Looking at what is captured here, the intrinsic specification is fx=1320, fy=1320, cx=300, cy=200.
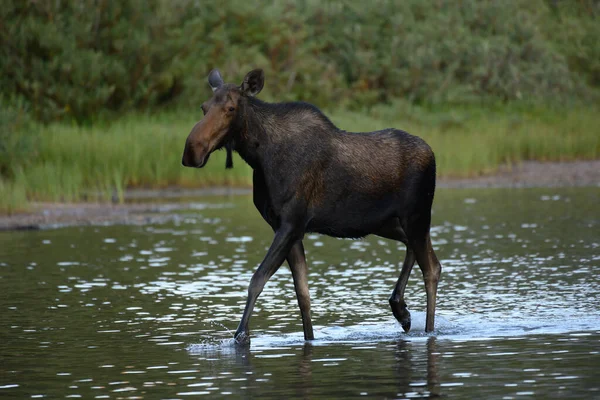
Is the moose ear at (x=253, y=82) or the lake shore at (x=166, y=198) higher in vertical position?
the moose ear at (x=253, y=82)

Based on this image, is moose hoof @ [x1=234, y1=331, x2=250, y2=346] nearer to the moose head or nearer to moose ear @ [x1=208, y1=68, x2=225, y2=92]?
the moose head

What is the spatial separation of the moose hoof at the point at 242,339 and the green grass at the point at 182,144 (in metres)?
13.3

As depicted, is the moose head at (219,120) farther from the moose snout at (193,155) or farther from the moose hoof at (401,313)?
the moose hoof at (401,313)

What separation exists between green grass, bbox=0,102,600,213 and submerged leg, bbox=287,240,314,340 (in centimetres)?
1294

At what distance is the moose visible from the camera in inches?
393

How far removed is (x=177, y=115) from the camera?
113 feet

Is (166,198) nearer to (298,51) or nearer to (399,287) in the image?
(298,51)

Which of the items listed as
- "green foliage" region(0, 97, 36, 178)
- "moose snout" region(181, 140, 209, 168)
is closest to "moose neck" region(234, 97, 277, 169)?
"moose snout" region(181, 140, 209, 168)

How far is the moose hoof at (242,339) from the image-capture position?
32.6 ft

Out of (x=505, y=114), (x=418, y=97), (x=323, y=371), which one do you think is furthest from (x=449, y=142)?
(x=323, y=371)

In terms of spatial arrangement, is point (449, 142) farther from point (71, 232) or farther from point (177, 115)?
point (71, 232)

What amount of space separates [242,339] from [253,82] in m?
1.96

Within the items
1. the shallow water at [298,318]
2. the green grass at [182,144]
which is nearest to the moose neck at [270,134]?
the shallow water at [298,318]

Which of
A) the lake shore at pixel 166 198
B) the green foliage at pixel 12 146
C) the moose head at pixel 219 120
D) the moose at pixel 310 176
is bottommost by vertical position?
the lake shore at pixel 166 198
